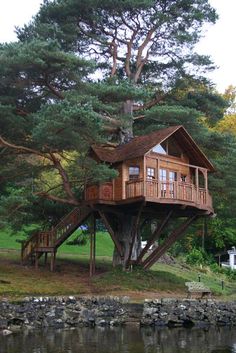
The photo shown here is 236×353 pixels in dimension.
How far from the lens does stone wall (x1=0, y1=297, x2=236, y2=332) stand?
1875 cm

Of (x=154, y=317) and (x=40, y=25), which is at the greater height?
(x=40, y=25)

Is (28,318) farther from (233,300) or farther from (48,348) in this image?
(233,300)

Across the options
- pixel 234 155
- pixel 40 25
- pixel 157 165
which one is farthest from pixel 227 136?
pixel 40 25

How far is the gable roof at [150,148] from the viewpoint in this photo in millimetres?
24641

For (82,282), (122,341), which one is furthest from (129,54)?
(122,341)

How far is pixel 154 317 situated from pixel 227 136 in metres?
13.0

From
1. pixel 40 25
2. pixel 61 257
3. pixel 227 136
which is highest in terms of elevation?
pixel 40 25

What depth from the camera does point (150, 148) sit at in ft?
79.2

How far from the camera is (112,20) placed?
96.6 ft

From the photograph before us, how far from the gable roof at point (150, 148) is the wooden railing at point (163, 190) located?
4.45 feet

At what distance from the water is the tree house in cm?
671

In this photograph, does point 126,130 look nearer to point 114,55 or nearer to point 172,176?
point 172,176

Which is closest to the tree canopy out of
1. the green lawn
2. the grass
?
the grass

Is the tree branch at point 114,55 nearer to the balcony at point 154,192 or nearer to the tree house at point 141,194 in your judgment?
the tree house at point 141,194
